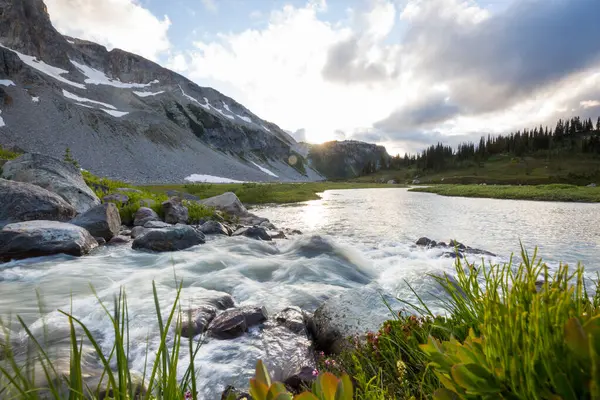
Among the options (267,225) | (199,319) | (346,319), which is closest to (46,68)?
(267,225)

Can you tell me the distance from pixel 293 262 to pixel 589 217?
23972mm

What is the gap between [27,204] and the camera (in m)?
11.1

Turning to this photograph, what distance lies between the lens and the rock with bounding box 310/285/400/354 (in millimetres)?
4461

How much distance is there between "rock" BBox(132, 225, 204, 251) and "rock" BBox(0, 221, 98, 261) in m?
1.72

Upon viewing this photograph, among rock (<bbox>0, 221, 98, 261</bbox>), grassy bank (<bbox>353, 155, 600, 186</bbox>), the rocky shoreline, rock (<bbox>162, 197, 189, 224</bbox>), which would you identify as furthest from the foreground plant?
grassy bank (<bbox>353, 155, 600, 186</bbox>)

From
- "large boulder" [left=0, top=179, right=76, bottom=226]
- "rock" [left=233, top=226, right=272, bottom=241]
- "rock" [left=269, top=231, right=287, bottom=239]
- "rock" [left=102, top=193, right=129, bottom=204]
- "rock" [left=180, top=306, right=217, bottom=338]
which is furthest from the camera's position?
"rock" [left=102, top=193, right=129, bottom=204]

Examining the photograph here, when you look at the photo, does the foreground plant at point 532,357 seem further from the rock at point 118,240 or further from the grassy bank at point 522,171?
the grassy bank at point 522,171

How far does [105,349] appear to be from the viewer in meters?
4.55

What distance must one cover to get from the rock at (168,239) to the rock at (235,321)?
7.10 m

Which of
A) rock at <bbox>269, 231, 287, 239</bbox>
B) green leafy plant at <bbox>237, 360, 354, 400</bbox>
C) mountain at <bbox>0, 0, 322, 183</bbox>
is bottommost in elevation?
rock at <bbox>269, 231, 287, 239</bbox>

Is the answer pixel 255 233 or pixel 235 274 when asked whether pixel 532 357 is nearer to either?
pixel 235 274

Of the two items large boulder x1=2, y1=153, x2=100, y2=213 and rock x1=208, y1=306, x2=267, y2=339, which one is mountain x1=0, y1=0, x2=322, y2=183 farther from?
rock x1=208, y1=306, x2=267, y2=339

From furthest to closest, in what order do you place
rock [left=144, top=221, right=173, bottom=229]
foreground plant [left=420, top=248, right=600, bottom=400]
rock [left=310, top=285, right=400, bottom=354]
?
1. rock [left=144, top=221, right=173, bottom=229]
2. rock [left=310, top=285, right=400, bottom=354]
3. foreground plant [left=420, top=248, right=600, bottom=400]

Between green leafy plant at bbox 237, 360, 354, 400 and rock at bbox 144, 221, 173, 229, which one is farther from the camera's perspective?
rock at bbox 144, 221, 173, 229
